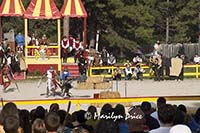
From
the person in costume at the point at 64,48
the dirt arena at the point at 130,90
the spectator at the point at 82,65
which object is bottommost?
the dirt arena at the point at 130,90

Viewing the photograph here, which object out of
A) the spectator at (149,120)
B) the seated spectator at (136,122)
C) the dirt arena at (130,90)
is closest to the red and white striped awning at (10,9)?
the dirt arena at (130,90)

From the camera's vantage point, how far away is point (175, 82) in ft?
108

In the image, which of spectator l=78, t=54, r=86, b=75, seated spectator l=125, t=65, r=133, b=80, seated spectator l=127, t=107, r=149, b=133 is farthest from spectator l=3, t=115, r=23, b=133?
spectator l=78, t=54, r=86, b=75

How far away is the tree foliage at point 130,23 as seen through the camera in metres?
50.5

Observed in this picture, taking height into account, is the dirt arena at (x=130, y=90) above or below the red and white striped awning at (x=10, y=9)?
below

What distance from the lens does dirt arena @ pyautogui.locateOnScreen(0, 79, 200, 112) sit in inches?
1062

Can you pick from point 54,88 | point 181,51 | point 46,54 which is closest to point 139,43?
point 181,51

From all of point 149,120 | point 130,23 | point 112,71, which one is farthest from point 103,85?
point 130,23

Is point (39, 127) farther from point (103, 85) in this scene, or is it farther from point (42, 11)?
point (42, 11)

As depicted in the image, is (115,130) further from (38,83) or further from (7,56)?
(7,56)

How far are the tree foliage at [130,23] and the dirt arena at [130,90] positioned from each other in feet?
56.9

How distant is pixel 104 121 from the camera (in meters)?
7.82

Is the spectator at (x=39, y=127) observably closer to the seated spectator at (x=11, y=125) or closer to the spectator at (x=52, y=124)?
the spectator at (x=52, y=124)

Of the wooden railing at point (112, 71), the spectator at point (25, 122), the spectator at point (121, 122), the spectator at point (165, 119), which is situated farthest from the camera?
the wooden railing at point (112, 71)
